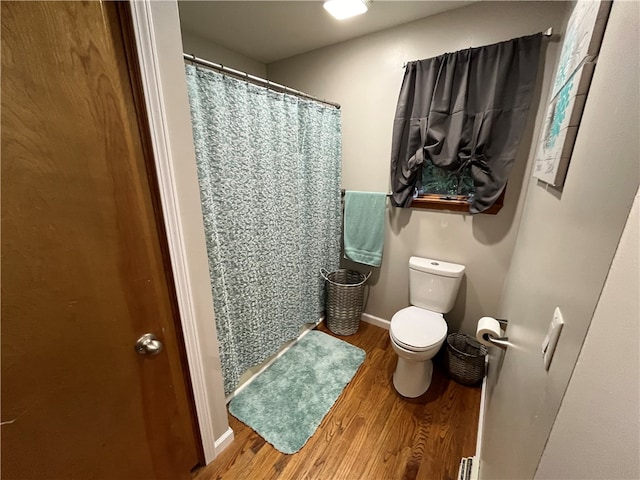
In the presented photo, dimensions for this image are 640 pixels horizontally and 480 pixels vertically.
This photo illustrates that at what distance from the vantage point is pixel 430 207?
187 cm

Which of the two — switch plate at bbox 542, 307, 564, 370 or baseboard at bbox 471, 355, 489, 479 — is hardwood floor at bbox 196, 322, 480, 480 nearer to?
baseboard at bbox 471, 355, 489, 479

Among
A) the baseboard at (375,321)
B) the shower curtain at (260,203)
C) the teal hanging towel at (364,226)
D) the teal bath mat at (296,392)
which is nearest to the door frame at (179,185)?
the shower curtain at (260,203)

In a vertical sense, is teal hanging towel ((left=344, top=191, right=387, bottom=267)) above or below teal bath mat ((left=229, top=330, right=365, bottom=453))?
above

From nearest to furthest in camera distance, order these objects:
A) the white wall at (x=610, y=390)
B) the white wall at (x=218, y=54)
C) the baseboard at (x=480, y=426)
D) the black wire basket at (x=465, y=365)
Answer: the white wall at (x=610, y=390), the baseboard at (x=480, y=426), the black wire basket at (x=465, y=365), the white wall at (x=218, y=54)

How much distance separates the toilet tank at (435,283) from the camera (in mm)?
1750

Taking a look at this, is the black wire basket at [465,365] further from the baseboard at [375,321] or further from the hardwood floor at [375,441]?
the baseboard at [375,321]

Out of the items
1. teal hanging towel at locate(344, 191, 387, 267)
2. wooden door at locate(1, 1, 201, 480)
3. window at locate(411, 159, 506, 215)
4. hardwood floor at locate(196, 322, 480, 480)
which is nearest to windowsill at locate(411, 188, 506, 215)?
window at locate(411, 159, 506, 215)

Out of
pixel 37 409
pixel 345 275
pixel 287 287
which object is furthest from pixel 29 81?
pixel 345 275

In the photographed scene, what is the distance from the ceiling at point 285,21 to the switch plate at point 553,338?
5.98 ft

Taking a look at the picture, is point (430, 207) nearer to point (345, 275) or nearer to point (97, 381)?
point (345, 275)

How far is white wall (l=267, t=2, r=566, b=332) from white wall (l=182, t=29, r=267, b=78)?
165 mm

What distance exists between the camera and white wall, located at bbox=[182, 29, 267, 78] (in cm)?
188

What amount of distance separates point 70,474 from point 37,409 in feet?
0.85

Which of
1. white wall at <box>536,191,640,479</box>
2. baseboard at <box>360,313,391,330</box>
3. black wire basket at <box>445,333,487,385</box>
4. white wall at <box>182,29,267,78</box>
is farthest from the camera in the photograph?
baseboard at <box>360,313,391,330</box>
